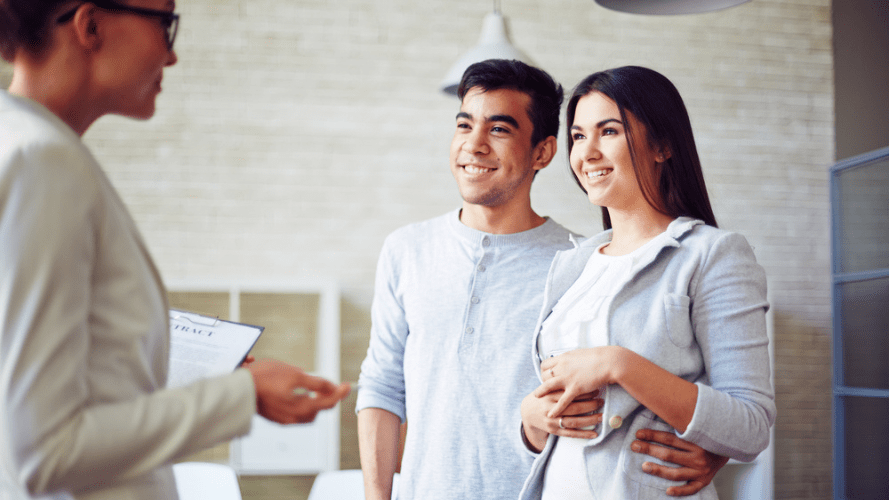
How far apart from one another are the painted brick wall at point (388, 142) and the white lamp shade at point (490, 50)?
1458 millimetres

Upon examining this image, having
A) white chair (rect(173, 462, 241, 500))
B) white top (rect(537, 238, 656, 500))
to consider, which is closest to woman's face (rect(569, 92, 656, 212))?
white top (rect(537, 238, 656, 500))

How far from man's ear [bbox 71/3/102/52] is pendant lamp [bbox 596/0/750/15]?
1425 millimetres

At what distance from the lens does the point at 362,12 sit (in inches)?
172

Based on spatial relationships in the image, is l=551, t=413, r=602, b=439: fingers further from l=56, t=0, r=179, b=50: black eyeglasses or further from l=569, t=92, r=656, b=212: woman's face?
l=56, t=0, r=179, b=50: black eyeglasses

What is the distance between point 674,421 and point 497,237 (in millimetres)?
737

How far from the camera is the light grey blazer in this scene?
109 cm

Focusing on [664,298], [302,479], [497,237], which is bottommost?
[302,479]

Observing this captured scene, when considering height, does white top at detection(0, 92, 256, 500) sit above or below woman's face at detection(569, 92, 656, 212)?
below

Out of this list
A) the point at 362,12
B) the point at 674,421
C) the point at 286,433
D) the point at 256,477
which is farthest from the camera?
the point at 362,12

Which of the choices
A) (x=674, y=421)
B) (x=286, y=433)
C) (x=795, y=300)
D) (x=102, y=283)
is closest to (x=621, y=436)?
(x=674, y=421)

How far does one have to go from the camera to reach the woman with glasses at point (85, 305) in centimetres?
64

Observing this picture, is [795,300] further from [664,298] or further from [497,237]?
[664,298]

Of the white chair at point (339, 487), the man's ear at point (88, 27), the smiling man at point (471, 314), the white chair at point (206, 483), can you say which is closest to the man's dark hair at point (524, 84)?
the smiling man at point (471, 314)

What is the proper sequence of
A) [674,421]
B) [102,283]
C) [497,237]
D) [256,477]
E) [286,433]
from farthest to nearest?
[256,477] → [286,433] → [497,237] → [674,421] → [102,283]
